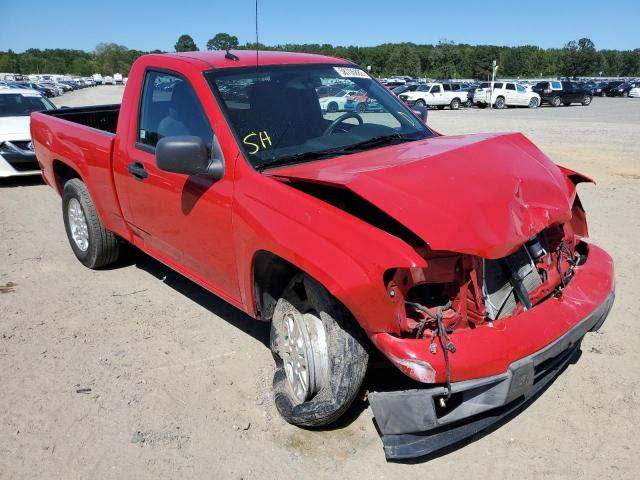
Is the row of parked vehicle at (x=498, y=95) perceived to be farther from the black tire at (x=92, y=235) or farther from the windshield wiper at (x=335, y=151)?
the windshield wiper at (x=335, y=151)

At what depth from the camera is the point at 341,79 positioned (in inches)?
165

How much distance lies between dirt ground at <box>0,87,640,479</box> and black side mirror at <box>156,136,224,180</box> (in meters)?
1.37

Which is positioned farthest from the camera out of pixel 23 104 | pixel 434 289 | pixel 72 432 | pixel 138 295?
pixel 23 104

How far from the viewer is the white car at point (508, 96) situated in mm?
35250

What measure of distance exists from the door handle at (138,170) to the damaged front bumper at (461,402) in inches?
91.4

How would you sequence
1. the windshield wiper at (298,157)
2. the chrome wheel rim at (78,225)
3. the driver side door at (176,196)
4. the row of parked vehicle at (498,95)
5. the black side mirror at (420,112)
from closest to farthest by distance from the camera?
the windshield wiper at (298,157), the driver side door at (176,196), the black side mirror at (420,112), the chrome wheel rim at (78,225), the row of parked vehicle at (498,95)

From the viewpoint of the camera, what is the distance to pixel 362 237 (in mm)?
2525

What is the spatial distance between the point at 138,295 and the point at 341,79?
2546mm

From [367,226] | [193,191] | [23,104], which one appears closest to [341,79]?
[193,191]

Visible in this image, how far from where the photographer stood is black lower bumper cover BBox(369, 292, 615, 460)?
250 centimetres

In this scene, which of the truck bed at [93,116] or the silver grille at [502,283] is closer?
the silver grille at [502,283]

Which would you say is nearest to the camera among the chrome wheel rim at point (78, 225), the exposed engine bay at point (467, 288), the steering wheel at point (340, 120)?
the exposed engine bay at point (467, 288)

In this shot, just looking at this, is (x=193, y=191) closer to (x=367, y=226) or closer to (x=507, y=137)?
(x=367, y=226)

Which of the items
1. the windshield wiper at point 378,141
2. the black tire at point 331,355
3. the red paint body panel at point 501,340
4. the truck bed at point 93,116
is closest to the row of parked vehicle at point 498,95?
the truck bed at point 93,116
